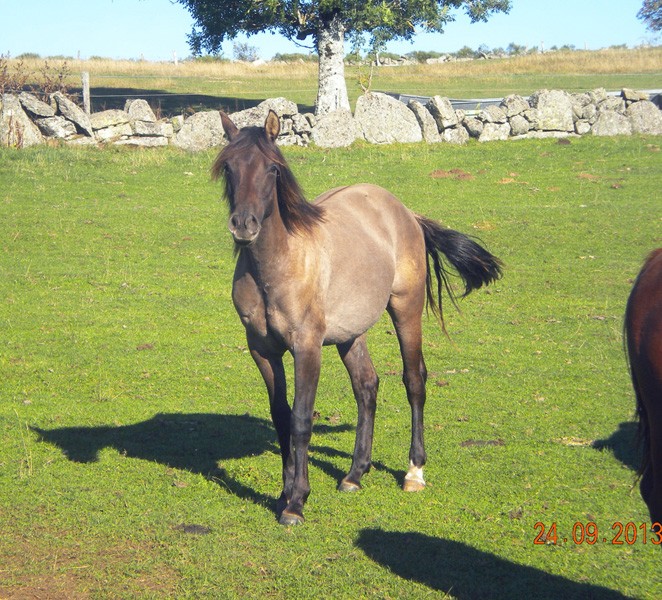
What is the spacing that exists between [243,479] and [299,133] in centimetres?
1634

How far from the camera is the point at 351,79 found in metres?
31.0

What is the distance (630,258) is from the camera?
14.0 m

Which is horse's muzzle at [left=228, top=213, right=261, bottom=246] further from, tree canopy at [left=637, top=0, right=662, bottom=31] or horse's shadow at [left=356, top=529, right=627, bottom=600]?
tree canopy at [left=637, top=0, right=662, bottom=31]

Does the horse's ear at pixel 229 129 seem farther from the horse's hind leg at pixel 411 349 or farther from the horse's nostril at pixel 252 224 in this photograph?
the horse's hind leg at pixel 411 349

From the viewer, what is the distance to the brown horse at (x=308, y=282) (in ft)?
17.8

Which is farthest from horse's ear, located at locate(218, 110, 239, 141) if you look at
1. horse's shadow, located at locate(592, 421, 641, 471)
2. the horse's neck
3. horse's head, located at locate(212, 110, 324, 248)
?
horse's shadow, located at locate(592, 421, 641, 471)

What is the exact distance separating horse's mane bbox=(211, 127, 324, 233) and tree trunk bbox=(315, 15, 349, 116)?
1840 centimetres

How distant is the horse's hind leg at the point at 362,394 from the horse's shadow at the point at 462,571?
1.11 m

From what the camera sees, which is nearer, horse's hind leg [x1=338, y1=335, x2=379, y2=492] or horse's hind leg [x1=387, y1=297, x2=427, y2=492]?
horse's hind leg [x1=338, y1=335, x2=379, y2=492]

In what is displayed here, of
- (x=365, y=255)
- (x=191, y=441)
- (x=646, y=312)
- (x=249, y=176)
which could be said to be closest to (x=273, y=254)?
(x=249, y=176)

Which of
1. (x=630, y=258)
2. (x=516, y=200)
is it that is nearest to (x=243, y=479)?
(x=630, y=258)

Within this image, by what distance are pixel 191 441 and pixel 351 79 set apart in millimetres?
25545

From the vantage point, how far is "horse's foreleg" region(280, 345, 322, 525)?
18.9 feet

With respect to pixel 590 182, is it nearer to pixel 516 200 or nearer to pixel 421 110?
pixel 516 200
